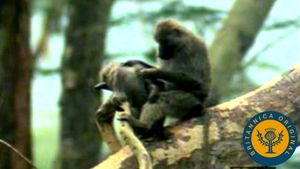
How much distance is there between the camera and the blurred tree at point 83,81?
28.9 ft

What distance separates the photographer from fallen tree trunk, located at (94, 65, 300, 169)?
12.1 feet

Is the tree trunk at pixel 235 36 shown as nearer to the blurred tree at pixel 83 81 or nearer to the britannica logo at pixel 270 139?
the blurred tree at pixel 83 81

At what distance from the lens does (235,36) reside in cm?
815

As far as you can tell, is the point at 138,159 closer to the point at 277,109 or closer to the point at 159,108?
the point at 159,108

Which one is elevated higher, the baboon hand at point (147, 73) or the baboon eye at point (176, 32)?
the baboon eye at point (176, 32)

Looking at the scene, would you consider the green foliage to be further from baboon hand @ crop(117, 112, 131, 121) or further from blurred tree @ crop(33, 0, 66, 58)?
baboon hand @ crop(117, 112, 131, 121)

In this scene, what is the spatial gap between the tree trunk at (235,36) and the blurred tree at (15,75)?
236cm

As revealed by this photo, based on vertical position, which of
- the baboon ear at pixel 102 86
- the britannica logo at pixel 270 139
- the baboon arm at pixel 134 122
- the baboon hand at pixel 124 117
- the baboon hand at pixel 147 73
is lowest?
the britannica logo at pixel 270 139

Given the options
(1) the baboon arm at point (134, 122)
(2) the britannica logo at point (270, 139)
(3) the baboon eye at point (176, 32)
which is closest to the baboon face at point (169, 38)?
(3) the baboon eye at point (176, 32)

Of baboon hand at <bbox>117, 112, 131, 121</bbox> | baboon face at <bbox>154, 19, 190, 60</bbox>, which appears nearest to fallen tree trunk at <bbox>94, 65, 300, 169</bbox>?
baboon hand at <bbox>117, 112, 131, 121</bbox>

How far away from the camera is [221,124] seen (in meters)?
3.88

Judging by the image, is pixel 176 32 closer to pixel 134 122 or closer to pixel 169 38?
pixel 169 38

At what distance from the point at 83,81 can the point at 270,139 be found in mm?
5265

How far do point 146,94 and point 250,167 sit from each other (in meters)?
0.72
